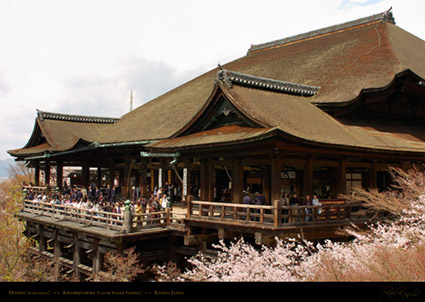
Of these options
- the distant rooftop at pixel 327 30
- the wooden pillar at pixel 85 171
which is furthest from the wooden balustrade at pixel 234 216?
the distant rooftop at pixel 327 30

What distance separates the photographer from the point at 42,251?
84.4 ft

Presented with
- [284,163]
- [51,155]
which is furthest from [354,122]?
[51,155]

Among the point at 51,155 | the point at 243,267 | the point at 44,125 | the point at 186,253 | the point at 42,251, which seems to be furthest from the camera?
the point at 44,125

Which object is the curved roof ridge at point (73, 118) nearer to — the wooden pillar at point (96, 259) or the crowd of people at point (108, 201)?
the crowd of people at point (108, 201)

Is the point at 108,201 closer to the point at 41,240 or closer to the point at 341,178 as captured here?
the point at 41,240

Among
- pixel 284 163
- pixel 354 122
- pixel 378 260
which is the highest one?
pixel 354 122

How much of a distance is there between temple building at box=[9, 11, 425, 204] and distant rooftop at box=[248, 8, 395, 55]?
0.33 ft

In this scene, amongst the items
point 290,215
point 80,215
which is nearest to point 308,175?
point 290,215

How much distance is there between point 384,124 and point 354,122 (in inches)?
88.5

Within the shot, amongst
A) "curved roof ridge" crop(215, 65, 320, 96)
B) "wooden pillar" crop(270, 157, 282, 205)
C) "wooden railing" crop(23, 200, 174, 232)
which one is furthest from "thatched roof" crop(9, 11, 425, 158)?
"wooden railing" crop(23, 200, 174, 232)

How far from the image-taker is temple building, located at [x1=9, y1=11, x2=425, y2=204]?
54.3 feet

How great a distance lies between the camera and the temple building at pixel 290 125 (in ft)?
→ 54.3

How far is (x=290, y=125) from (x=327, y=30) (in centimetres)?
1997
